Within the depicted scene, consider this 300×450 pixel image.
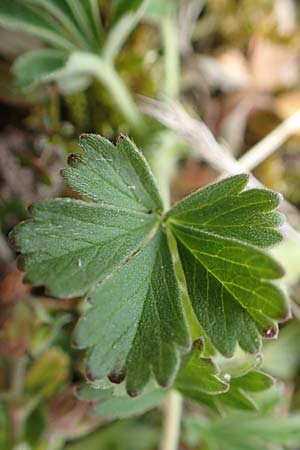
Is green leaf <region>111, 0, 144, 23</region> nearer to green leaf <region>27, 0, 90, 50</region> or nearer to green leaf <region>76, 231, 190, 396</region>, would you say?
green leaf <region>27, 0, 90, 50</region>

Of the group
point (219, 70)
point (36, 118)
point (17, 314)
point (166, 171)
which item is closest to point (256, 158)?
point (166, 171)

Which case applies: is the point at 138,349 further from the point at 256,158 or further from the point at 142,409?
the point at 256,158

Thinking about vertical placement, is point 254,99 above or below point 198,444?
above

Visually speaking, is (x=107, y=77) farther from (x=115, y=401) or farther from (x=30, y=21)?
(x=115, y=401)

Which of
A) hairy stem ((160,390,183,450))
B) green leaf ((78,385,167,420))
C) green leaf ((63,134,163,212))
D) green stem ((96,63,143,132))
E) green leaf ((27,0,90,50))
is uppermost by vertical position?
green leaf ((27,0,90,50))

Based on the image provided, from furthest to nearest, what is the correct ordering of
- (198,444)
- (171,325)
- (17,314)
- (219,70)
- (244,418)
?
(219,70) < (198,444) < (244,418) < (17,314) < (171,325)

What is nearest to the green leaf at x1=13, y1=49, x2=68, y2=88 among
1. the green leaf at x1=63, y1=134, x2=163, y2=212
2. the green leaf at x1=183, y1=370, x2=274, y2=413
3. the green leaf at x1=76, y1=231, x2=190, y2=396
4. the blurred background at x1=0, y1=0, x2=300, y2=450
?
the blurred background at x1=0, y1=0, x2=300, y2=450

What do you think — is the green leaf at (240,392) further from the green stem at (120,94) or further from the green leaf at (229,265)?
the green stem at (120,94)
